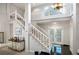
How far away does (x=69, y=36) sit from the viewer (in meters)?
1.97

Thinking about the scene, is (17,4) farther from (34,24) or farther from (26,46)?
(26,46)

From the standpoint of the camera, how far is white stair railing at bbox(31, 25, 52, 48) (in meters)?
2.02

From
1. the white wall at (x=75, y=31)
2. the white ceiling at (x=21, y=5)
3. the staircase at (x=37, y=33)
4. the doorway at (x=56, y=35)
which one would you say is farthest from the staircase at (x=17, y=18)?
the white wall at (x=75, y=31)

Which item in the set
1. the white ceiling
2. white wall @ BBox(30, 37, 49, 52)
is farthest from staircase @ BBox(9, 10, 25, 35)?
white wall @ BBox(30, 37, 49, 52)

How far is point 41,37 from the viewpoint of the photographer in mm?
2041

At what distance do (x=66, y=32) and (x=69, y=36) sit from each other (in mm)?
79

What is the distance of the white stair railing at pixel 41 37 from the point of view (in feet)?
6.62

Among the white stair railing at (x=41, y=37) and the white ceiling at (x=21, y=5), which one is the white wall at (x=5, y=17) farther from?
the white stair railing at (x=41, y=37)

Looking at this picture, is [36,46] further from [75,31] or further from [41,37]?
[75,31]

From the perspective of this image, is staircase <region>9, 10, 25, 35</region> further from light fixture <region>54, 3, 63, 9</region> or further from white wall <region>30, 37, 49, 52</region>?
light fixture <region>54, 3, 63, 9</region>
